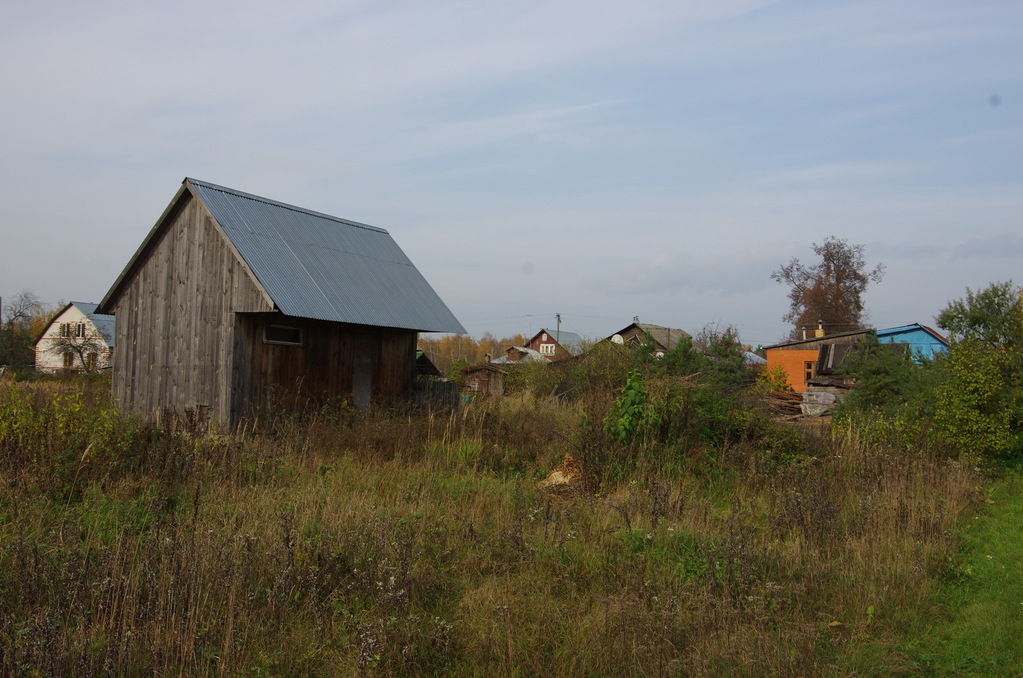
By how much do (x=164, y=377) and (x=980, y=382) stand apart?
15074 mm

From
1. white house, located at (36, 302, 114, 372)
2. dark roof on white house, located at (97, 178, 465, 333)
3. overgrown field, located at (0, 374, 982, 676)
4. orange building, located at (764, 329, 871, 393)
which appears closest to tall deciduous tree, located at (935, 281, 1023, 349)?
overgrown field, located at (0, 374, 982, 676)

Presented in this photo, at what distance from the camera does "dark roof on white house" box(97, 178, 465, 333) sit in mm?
15242

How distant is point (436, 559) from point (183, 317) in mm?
11351

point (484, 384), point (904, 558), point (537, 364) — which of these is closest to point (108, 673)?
point (904, 558)

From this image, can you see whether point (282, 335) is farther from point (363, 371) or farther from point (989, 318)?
point (989, 318)

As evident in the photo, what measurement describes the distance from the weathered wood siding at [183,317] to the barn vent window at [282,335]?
2.50ft

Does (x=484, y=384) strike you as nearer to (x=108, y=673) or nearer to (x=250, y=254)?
(x=250, y=254)

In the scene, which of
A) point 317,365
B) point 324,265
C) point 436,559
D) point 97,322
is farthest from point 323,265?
point 97,322

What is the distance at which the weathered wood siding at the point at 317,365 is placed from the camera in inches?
592

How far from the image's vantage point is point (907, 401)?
14984mm

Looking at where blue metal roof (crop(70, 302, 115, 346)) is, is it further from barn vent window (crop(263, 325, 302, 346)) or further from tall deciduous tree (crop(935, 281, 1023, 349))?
tall deciduous tree (crop(935, 281, 1023, 349))

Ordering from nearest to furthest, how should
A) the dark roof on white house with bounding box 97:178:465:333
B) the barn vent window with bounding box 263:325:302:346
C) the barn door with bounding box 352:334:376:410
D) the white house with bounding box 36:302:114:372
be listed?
the dark roof on white house with bounding box 97:178:465:333 < the barn vent window with bounding box 263:325:302:346 < the barn door with bounding box 352:334:376:410 < the white house with bounding box 36:302:114:372

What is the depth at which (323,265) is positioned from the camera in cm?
1709

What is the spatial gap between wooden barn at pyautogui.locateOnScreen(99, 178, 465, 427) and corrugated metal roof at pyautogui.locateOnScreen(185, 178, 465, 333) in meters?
0.04
